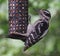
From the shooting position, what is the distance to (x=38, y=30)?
9.27ft

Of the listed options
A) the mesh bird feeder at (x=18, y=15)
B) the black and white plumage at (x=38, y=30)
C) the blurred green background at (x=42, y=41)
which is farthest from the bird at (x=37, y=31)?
the blurred green background at (x=42, y=41)

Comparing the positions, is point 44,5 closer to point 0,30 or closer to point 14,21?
point 0,30

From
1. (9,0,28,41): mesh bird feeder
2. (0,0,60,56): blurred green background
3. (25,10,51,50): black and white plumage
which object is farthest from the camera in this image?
(0,0,60,56): blurred green background

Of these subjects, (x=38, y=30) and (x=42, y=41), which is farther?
(x=42, y=41)

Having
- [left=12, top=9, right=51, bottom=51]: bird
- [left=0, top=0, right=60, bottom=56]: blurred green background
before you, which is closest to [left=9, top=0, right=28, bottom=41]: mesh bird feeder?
[left=12, top=9, right=51, bottom=51]: bird

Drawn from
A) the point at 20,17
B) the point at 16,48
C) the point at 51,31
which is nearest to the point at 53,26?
the point at 51,31

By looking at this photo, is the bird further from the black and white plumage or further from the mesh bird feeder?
the mesh bird feeder

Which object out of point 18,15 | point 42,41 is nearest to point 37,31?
point 18,15

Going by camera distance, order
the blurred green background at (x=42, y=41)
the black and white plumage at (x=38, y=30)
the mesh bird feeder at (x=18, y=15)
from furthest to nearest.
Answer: the blurred green background at (x=42, y=41) → the mesh bird feeder at (x=18, y=15) → the black and white plumage at (x=38, y=30)

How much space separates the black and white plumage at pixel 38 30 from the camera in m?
2.78

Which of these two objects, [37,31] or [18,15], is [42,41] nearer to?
[18,15]

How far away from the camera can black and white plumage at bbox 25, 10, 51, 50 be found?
2777 mm

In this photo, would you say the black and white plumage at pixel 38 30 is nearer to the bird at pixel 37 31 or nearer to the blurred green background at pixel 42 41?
the bird at pixel 37 31

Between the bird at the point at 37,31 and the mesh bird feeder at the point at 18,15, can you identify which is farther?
the mesh bird feeder at the point at 18,15
